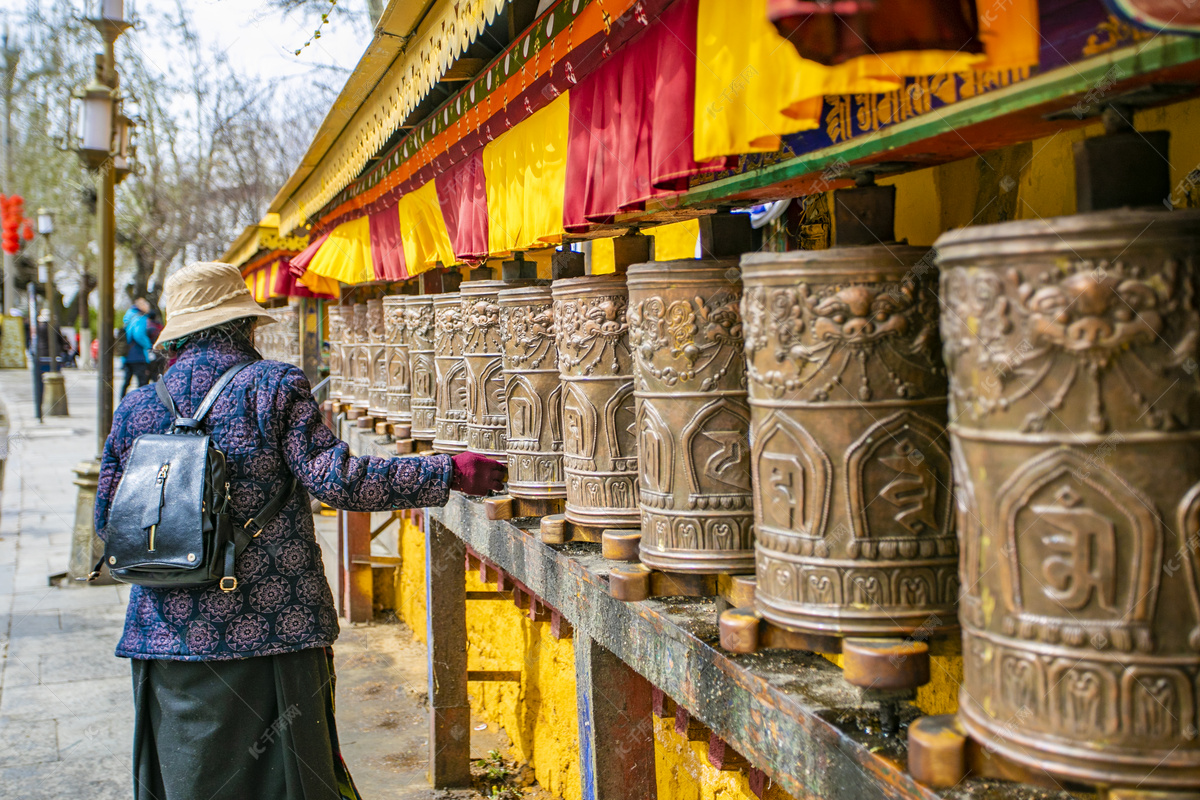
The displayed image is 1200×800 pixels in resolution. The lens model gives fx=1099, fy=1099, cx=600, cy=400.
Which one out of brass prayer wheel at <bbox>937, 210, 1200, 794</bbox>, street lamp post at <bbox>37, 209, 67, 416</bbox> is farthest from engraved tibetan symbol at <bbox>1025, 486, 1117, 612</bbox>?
street lamp post at <bbox>37, 209, 67, 416</bbox>

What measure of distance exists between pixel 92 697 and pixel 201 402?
12.2 feet

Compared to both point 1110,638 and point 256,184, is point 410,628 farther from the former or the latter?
point 256,184

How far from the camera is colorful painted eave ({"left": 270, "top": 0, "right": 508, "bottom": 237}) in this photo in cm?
300

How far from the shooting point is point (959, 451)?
1.35 meters

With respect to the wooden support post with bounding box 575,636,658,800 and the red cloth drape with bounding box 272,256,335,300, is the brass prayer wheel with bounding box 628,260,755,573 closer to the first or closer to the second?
the wooden support post with bounding box 575,636,658,800

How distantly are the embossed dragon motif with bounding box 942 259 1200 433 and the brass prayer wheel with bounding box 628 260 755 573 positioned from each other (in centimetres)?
76

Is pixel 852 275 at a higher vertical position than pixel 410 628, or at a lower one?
higher

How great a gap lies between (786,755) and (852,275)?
740mm

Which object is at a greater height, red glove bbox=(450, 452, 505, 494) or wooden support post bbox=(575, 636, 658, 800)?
red glove bbox=(450, 452, 505, 494)

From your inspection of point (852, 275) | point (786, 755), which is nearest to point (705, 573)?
point (786, 755)

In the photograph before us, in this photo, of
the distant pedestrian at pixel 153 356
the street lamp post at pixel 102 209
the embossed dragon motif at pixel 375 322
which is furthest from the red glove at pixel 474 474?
the distant pedestrian at pixel 153 356

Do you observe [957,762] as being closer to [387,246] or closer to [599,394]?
[599,394]

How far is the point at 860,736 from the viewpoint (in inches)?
60.4

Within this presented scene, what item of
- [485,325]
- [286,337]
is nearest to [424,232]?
[485,325]
